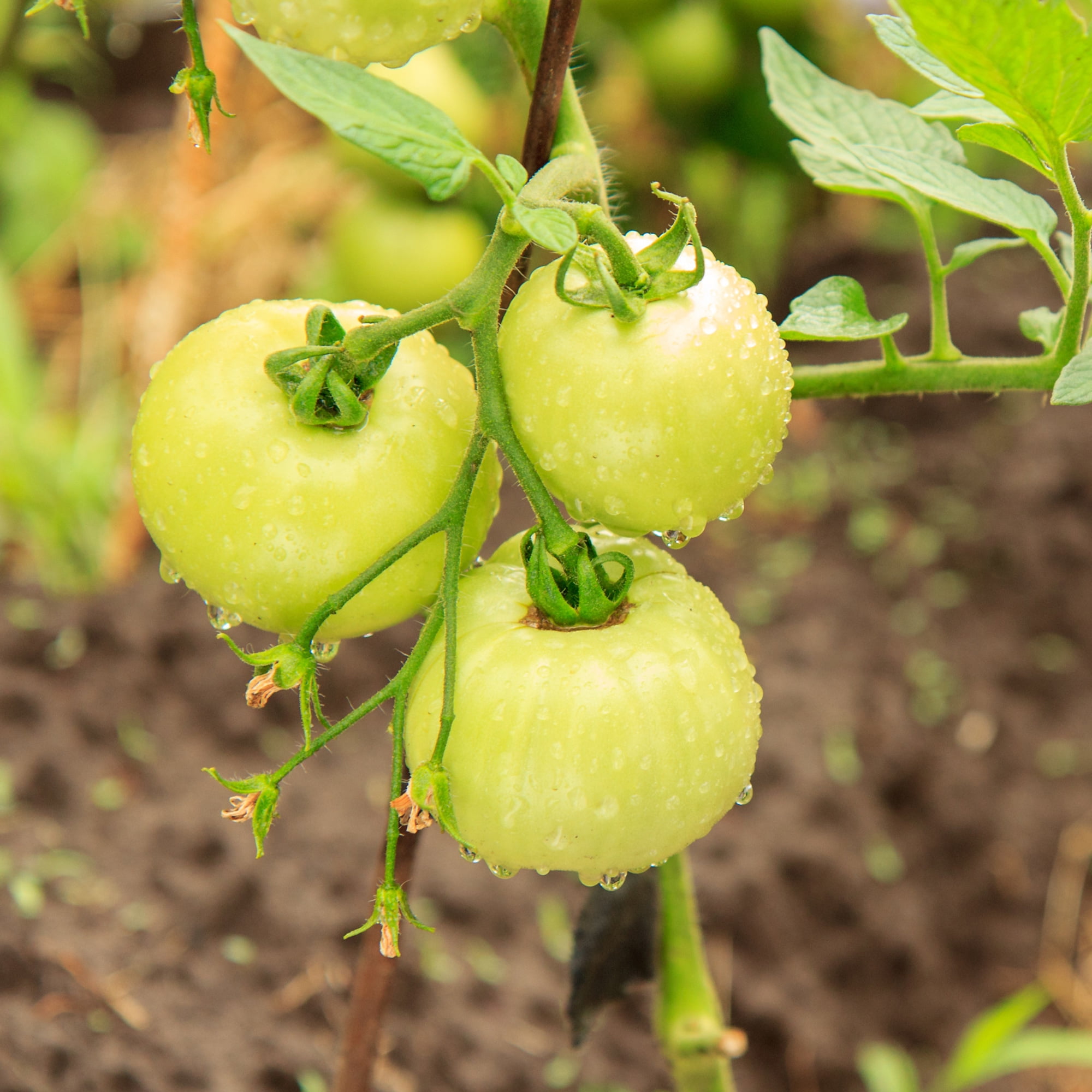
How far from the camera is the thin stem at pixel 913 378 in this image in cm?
47

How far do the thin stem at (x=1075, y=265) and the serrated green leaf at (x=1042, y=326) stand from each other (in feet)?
0.10

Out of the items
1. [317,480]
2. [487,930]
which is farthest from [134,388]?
[317,480]

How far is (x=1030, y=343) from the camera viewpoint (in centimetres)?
173

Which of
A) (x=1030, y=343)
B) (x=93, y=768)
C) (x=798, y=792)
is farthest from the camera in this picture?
(x=1030, y=343)

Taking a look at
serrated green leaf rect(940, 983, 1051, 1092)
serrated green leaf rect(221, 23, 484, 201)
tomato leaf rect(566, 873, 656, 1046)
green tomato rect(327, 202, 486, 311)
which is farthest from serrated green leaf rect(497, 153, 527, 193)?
green tomato rect(327, 202, 486, 311)

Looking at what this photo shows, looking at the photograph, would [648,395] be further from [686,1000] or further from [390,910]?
[686,1000]

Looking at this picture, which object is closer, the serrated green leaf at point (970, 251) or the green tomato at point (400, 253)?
the serrated green leaf at point (970, 251)

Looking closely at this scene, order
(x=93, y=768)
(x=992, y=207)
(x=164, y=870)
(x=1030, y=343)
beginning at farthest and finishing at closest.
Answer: (x=1030, y=343)
(x=93, y=768)
(x=164, y=870)
(x=992, y=207)

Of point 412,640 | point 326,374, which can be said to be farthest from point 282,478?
point 412,640

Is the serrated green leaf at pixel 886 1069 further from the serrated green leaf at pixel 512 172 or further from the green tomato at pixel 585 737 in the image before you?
the serrated green leaf at pixel 512 172

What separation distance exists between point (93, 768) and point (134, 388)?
62cm

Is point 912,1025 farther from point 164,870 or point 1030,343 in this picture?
point 1030,343

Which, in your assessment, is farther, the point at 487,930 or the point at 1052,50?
the point at 487,930

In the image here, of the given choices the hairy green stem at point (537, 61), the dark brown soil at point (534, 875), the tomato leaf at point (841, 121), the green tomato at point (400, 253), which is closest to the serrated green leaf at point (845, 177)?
the tomato leaf at point (841, 121)
